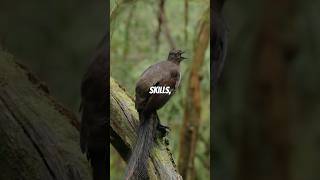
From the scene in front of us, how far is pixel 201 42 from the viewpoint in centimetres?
369

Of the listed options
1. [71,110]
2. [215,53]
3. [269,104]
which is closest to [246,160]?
[269,104]

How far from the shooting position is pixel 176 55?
356 cm

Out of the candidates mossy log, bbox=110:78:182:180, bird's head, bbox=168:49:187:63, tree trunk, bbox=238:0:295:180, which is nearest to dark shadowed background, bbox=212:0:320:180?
tree trunk, bbox=238:0:295:180

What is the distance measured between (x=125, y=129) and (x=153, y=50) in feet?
1.38

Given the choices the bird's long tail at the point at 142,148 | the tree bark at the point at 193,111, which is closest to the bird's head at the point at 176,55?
the tree bark at the point at 193,111

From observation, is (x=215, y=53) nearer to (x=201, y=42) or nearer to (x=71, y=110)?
(x=201, y=42)

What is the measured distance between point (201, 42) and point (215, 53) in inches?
6.9

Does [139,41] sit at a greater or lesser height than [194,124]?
greater

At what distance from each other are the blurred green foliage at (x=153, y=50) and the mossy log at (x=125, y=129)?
41 mm

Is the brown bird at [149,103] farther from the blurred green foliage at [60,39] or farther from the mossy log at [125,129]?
the blurred green foliage at [60,39]

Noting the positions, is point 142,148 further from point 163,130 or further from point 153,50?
point 153,50

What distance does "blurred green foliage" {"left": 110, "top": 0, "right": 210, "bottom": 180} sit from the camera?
333 centimetres

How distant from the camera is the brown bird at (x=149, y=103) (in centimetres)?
338

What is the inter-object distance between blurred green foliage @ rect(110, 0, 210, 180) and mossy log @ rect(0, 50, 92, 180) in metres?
0.22
